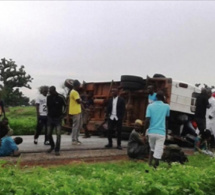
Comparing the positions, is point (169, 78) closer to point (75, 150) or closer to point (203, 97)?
point (203, 97)

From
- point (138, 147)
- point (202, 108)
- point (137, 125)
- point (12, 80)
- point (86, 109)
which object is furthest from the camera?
point (12, 80)

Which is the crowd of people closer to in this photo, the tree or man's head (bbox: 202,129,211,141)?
man's head (bbox: 202,129,211,141)

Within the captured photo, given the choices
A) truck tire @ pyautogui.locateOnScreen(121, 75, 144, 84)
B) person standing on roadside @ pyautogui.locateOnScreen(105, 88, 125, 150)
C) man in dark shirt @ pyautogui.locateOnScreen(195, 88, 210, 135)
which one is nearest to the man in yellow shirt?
person standing on roadside @ pyautogui.locateOnScreen(105, 88, 125, 150)

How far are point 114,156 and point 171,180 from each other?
5.86 meters

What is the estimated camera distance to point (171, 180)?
4.29 metres

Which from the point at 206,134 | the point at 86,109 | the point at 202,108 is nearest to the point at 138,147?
the point at 202,108

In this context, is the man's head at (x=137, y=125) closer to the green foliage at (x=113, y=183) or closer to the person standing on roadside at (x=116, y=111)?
the person standing on roadside at (x=116, y=111)

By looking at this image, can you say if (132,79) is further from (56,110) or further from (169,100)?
(56,110)

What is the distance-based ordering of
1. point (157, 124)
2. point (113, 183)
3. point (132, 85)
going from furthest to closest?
point (132, 85) < point (157, 124) < point (113, 183)

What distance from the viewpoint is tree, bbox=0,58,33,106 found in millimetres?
33812

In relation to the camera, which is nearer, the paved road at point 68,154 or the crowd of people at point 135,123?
the crowd of people at point 135,123

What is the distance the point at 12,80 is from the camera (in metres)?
34.9

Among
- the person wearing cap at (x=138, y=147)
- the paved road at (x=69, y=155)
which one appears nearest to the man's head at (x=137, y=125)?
the person wearing cap at (x=138, y=147)

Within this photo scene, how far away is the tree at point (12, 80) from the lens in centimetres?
3381
